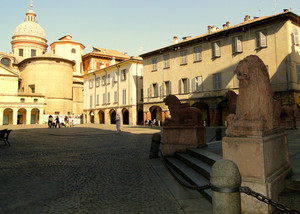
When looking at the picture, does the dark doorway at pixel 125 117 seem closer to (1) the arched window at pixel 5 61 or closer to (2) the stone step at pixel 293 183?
(1) the arched window at pixel 5 61

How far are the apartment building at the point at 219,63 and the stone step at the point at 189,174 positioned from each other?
748 inches

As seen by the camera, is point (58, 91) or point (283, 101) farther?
point (58, 91)

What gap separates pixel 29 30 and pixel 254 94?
6973cm

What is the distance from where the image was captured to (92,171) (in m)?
6.08

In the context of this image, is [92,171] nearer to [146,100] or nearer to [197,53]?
[197,53]

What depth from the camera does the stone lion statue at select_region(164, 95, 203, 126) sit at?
7.02m

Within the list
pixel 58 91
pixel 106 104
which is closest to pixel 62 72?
pixel 58 91

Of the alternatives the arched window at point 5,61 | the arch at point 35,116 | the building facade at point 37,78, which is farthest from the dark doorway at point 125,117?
the arched window at point 5,61

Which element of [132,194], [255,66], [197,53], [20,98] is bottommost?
[132,194]

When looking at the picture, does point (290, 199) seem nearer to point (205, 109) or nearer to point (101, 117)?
point (205, 109)

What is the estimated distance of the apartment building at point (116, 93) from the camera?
3725 cm

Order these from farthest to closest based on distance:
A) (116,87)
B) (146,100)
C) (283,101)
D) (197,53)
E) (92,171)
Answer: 1. (116,87)
2. (146,100)
3. (197,53)
4. (283,101)
5. (92,171)

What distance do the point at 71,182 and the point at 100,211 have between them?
1.83 metres

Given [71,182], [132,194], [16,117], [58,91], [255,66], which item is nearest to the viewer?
[255,66]
